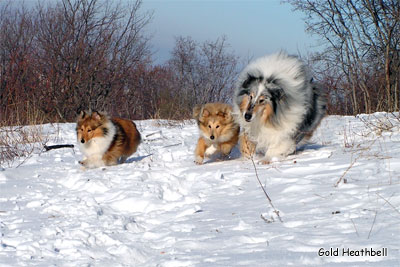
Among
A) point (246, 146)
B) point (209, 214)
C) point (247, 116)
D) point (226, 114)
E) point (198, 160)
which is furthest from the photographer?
point (226, 114)

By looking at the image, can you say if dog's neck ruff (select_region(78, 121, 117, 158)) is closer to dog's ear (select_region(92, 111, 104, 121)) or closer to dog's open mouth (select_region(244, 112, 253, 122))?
dog's ear (select_region(92, 111, 104, 121))

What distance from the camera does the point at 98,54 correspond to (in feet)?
56.5

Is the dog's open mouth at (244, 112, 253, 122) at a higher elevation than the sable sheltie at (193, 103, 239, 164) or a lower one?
higher

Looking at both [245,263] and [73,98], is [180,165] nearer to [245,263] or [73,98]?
[245,263]

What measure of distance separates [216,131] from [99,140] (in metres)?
2.05

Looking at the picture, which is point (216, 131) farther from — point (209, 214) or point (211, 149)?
point (209, 214)

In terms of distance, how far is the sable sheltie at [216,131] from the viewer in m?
6.41

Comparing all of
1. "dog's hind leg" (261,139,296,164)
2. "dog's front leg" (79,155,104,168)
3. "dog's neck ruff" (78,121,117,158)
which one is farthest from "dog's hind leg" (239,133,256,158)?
"dog's front leg" (79,155,104,168)

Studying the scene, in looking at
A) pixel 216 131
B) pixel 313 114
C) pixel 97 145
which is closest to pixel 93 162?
pixel 97 145

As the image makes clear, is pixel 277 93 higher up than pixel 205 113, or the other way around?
pixel 277 93

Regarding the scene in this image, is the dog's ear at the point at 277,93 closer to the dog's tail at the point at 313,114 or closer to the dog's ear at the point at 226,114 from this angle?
the dog's tail at the point at 313,114

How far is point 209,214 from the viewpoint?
334cm

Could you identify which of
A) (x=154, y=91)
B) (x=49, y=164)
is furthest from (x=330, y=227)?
(x=154, y=91)

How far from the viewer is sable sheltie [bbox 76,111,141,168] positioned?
6.79 metres
